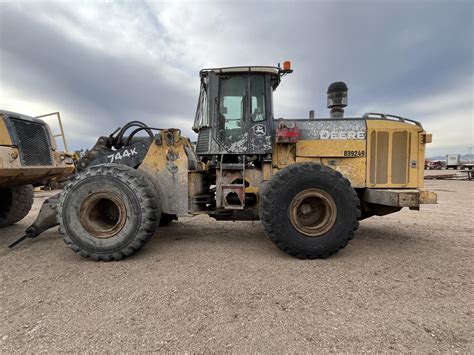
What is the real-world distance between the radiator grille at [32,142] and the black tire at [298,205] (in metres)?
4.06

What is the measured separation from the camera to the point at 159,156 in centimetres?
434

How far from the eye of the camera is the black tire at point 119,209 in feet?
12.2

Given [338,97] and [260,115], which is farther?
[338,97]

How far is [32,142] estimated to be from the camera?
4.97 metres

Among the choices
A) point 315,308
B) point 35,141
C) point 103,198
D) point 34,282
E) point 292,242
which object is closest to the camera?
point 315,308

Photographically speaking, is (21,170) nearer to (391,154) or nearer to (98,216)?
(98,216)

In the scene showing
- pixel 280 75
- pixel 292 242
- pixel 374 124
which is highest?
pixel 280 75

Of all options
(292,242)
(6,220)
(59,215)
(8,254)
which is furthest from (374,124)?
(6,220)

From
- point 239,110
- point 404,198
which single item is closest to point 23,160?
point 239,110

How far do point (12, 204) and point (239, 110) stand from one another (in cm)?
502

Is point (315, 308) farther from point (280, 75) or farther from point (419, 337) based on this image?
point (280, 75)

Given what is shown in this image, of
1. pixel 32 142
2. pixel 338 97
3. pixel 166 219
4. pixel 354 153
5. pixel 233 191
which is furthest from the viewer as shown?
pixel 166 219

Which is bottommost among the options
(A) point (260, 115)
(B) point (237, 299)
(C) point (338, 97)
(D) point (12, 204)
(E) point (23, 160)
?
(B) point (237, 299)

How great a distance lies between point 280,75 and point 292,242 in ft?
8.57
